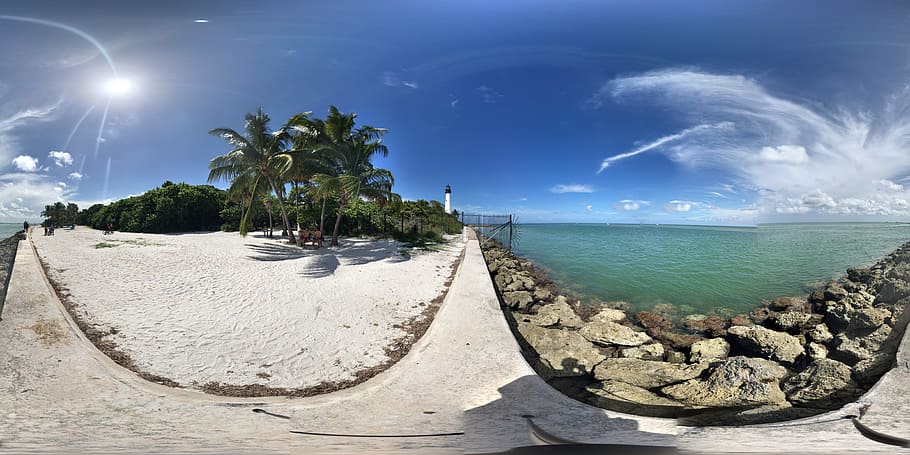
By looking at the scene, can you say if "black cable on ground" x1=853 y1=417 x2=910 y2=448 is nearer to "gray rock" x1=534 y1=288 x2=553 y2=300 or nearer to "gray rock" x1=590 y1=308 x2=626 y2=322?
"gray rock" x1=590 y1=308 x2=626 y2=322

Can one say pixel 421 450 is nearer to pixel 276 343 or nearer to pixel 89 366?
pixel 276 343

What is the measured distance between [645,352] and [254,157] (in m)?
14.3

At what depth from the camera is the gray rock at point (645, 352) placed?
4.93m

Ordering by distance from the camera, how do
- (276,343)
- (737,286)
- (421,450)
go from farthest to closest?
(737,286) → (276,343) → (421,450)

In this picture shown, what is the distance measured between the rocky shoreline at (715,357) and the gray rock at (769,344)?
1cm

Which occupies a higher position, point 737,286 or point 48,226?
point 48,226

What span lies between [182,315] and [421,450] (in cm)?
527

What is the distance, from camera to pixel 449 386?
3.25 metres

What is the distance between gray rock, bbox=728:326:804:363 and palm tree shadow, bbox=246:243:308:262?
38.9 ft

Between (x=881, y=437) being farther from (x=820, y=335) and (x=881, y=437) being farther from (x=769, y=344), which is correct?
(x=820, y=335)

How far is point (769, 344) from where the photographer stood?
16.8 ft

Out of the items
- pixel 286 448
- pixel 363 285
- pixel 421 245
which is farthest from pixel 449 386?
pixel 421 245

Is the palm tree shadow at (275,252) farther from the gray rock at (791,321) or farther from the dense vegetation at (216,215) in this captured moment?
the gray rock at (791,321)

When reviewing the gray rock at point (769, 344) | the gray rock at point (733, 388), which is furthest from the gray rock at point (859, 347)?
the gray rock at point (733, 388)
